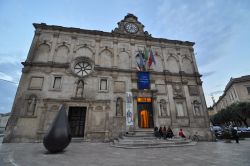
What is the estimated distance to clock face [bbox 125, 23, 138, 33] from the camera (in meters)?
18.6

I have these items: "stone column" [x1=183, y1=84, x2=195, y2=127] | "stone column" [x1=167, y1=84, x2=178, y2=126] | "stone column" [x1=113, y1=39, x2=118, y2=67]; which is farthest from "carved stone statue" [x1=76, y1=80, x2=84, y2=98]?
"stone column" [x1=183, y1=84, x2=195, y2=127]

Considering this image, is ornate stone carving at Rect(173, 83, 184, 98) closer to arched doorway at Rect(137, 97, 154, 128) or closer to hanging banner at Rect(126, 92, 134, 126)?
arched doorway at Rect(137, 97, 154, 128)

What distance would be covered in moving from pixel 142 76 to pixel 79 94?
728 centimetres

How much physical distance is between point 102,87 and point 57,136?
26.8 feet

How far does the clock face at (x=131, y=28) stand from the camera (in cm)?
1862

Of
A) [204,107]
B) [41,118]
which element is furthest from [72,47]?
[204,107]

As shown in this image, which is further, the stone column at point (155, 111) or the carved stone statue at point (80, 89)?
the stone column at point (155, 111)

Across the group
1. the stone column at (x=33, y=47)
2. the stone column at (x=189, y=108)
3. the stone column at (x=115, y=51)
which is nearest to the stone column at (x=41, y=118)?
the stone column at (x=33, y=47)

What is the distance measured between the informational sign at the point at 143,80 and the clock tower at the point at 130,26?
20.9 feet

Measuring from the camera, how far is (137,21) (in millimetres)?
19359

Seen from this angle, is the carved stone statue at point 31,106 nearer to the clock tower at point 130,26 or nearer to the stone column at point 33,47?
the stone column at point 33,47

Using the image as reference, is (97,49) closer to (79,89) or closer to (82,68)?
(82,68)

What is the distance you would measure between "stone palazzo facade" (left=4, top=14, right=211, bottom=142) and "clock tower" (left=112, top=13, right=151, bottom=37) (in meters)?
0.24

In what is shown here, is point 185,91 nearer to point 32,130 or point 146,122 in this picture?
point 146,122
